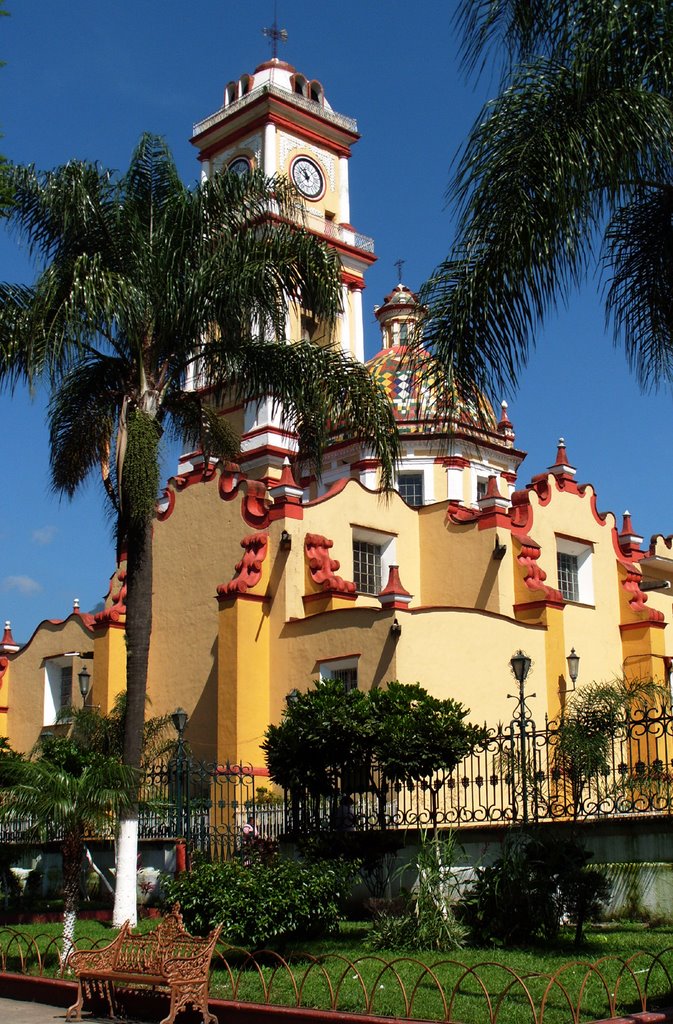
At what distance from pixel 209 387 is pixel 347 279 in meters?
26.6

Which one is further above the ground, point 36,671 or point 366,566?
point 366,566

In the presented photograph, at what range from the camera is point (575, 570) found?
97.0 ft

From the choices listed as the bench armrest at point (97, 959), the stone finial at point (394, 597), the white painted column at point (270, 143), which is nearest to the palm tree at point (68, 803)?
the bench armrest at point (97, 959)

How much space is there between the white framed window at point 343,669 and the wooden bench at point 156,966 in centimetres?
1166

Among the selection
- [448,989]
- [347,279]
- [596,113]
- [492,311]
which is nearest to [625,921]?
[448,989]

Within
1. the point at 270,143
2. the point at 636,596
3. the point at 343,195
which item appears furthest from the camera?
the point at 343,195

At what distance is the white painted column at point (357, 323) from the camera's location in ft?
148

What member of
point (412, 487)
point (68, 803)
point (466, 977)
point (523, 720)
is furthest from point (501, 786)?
point (412, 487)

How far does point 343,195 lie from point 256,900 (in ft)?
124

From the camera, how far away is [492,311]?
38.4 ft

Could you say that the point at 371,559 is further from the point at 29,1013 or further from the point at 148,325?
the point at 29,1013

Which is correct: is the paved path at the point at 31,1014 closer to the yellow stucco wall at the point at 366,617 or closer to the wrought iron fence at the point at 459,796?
the wrought iron fence at the point at 459,796

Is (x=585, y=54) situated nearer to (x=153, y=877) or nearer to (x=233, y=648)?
(x=153, y=877)

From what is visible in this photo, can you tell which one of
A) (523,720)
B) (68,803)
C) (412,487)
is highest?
(412,487)
